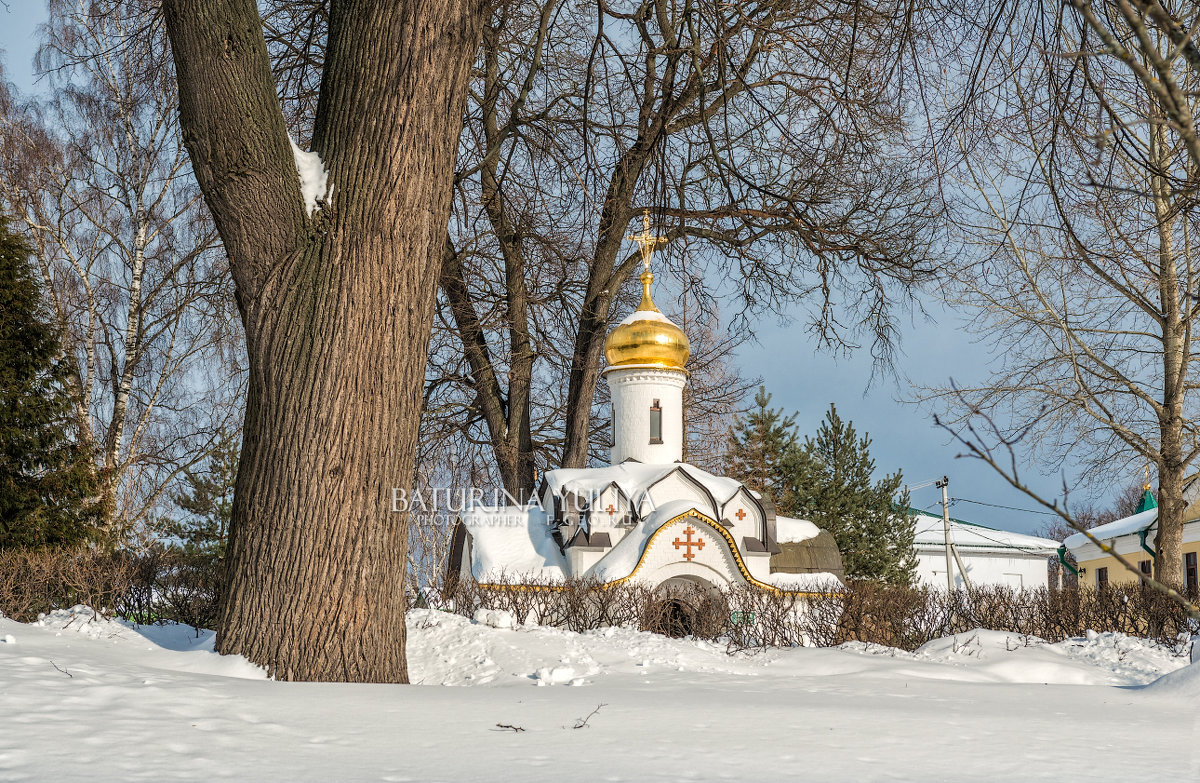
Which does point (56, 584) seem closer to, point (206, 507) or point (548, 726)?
point (548, 726)

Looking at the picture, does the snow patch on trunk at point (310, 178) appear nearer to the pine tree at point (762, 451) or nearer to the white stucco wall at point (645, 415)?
the white stucco wall at point (645, 415)

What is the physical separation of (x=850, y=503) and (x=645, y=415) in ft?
45.5

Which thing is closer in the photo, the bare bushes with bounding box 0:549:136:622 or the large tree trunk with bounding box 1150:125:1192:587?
the bare bushes with bounding box 0:549:136:622

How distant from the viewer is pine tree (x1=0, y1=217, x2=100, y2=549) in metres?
10.1

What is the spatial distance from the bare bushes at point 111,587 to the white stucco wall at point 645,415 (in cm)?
907

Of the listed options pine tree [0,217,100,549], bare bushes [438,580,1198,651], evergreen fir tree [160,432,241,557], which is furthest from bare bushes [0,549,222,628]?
evergreen fir tree [160,432,241,557]

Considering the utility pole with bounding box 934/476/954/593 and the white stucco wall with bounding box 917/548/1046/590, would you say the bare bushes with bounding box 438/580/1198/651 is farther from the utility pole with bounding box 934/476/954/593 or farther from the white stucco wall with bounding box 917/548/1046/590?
the white stucco wall with bounding box 917/548/1046/590

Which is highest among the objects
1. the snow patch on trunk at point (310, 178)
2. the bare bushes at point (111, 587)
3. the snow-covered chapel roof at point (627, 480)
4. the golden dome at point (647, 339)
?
the golden dome at point (647, 339)

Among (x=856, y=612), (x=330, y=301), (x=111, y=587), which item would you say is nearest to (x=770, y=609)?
(x=856, y=612)

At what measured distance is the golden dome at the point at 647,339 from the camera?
16.5 meters

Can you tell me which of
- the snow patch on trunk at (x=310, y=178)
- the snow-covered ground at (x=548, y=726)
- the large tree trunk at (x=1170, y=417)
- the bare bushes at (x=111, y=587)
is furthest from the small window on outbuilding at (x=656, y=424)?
the snow patch on trunk at (x=310, y=178)

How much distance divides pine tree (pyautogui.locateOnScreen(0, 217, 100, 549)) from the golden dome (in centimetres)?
853

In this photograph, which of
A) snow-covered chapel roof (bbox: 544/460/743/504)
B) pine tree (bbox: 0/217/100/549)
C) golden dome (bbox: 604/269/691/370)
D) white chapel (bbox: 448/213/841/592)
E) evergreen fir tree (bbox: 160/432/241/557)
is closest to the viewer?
pine tree (bbox: 0/217/100/549)

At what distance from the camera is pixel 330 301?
14.6 feet
